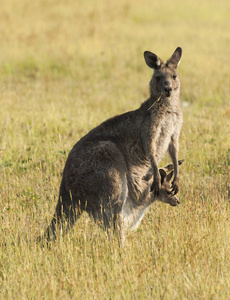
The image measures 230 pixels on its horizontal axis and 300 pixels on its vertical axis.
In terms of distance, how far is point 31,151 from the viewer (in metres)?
7.32

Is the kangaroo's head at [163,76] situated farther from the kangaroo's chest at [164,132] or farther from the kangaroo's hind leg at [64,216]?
the kangaroo's hind leg at [64,216]

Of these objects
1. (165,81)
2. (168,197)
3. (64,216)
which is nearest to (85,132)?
(168,197)

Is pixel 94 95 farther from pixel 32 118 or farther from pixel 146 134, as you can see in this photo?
pixel 146 134

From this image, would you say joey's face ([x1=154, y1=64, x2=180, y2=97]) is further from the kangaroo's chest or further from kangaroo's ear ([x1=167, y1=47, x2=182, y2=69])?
the kangaroo's chest

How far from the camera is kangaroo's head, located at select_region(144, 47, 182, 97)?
5.07 meters

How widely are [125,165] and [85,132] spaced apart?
3.30 m

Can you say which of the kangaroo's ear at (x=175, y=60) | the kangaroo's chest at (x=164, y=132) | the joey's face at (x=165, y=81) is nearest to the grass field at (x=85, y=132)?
the kangaroo's chest at (x=164, y=132)

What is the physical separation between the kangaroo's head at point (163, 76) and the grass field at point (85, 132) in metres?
1.16

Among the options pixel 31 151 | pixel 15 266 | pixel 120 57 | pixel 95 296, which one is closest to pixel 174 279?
pixel 95 296

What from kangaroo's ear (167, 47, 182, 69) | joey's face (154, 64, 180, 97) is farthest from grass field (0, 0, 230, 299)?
kangaroo's ear (167, 47, 182, 69)

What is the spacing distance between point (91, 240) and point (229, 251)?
119 centimetres

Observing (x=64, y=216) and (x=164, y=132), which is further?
(x=164, y=132)

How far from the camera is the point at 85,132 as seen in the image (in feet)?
26.8

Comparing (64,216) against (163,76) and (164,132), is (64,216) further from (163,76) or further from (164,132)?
(163,76)
